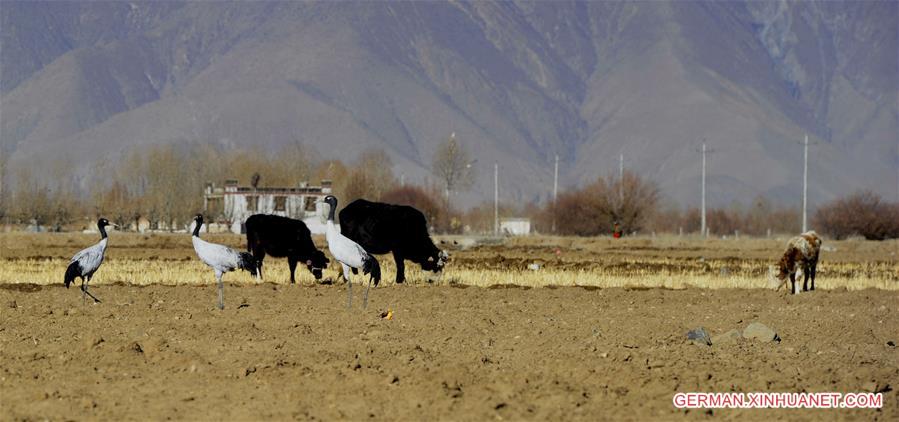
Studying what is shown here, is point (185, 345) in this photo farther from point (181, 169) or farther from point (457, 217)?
point (457, 217)

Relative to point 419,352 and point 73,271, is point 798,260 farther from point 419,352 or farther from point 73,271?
point 419,352

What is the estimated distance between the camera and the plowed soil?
14.5 m

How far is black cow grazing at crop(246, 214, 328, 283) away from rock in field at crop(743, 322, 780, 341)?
13.2m

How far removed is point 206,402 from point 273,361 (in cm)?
203

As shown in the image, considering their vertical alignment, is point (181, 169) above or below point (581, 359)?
above

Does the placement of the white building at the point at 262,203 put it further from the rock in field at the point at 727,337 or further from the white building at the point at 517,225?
the rock in field at the point at 727,337

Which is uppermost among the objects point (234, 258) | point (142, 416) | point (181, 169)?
point (181, 169)

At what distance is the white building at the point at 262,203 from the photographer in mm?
100625

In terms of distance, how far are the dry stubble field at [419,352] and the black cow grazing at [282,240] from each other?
4.24 feet

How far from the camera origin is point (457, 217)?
126500mm

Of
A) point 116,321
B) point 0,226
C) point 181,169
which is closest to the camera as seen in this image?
point 116,321

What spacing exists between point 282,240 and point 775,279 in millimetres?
11979

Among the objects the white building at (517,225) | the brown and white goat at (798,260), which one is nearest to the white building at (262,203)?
the white building at (517,225)

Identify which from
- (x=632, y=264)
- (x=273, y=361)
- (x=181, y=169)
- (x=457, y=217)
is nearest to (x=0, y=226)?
(x=181, y=169)
